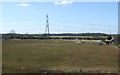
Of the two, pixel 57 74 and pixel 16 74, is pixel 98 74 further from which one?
pixel 16 74

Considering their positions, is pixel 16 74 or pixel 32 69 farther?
pixel 32 69

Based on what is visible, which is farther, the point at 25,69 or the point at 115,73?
the point at 25,69

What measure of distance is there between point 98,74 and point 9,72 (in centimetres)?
642

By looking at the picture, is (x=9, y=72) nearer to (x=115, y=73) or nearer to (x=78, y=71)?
(x=78, y=71)

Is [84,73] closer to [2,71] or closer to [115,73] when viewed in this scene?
[115,73]

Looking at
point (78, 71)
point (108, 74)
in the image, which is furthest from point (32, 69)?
point (108, 74)

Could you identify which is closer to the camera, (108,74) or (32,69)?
(108,74)

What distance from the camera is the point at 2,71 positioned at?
40.5 feet

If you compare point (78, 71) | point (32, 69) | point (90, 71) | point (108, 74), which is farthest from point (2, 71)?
point (108, 74)

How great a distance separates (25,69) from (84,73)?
461cm

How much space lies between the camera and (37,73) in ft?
39.1

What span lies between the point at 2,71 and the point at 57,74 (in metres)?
4.12

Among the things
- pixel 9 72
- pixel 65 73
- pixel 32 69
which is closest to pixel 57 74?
pixel 65 73

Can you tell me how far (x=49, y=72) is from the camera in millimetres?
12086
